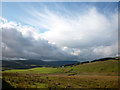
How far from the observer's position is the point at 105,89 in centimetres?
1435

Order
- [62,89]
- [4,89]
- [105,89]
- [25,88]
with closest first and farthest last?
[4,89] < [25,88] < [62,89] < [105,89]

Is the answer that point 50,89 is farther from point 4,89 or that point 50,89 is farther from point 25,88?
point 4,89

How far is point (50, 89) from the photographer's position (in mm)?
10555

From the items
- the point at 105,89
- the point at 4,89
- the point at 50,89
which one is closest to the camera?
the point at 4,89

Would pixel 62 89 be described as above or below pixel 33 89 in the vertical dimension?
below

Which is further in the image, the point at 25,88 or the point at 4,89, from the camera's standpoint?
the point at 25,88

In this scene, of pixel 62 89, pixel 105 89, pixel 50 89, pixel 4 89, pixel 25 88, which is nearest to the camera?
pixel 4 89

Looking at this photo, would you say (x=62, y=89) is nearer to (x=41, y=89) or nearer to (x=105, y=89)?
(x=41, y=89)

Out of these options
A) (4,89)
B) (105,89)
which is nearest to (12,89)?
(4,89)

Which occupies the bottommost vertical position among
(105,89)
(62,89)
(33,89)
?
(105,89)

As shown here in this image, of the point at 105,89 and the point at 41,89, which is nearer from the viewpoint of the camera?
the point at 41,89

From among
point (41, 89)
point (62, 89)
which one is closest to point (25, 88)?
point (41, 89)

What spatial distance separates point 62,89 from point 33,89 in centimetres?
373

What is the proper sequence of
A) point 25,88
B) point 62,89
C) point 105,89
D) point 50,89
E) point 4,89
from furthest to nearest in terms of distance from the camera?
point 105,89 → point 62,89 → point 50,89 → point 25,88 → point 4,89
